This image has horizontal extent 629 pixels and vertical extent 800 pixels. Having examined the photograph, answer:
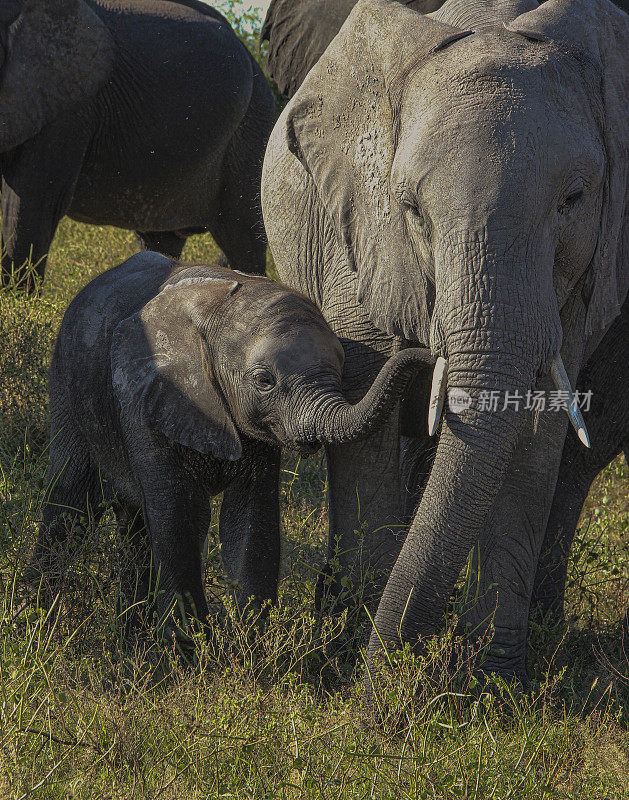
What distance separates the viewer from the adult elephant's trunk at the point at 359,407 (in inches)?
123

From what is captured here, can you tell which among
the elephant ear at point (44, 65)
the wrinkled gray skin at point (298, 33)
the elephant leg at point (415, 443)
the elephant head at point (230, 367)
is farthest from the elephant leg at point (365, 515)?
the elephant ear at point (44, 65)

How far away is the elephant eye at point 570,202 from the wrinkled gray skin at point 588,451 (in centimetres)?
119

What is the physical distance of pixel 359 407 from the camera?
126 inches

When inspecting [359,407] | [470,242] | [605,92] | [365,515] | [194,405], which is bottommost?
[365,515]

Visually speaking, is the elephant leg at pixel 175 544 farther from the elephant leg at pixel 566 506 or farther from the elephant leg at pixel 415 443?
the elephant leg at pixel 566 506

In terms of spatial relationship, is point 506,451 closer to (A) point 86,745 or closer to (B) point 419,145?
(B) point 419,145

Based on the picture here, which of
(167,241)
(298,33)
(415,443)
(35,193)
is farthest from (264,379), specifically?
(167,241)

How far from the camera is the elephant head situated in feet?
11.3

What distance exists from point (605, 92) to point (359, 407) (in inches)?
41.6

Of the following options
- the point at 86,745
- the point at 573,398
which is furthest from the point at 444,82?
the point at 86,745

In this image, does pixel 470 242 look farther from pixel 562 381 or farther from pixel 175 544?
pixel 175 544

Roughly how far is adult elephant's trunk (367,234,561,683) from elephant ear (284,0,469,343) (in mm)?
279

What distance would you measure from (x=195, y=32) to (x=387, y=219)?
4.44m

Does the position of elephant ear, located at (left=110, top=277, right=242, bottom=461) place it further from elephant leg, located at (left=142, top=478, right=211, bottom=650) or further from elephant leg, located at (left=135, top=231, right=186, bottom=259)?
elephant leg, located at (left=135, top=231, right=186, bottom=259)
